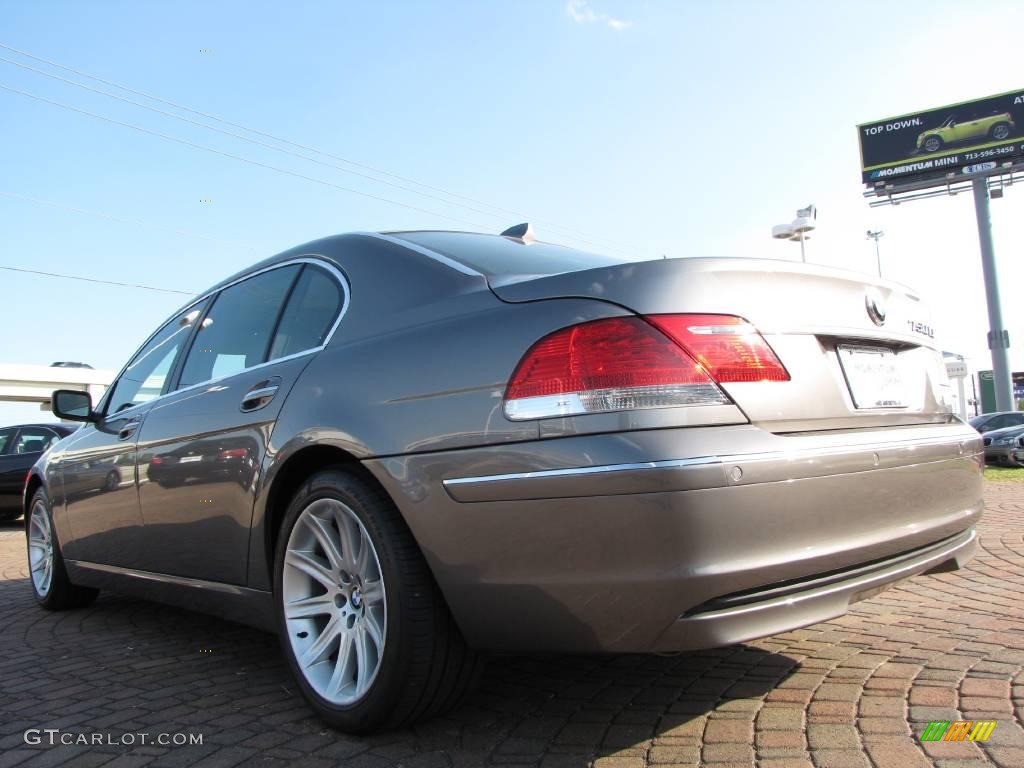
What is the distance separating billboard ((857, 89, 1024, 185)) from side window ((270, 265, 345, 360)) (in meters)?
46.2

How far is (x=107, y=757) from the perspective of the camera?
93.0 inches

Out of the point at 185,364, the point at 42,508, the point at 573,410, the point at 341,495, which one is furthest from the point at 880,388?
the point at 42,508

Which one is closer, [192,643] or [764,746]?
[764,746]

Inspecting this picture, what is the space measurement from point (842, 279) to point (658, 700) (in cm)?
143

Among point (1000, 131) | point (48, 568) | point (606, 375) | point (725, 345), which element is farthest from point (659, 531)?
point (1000, 131)

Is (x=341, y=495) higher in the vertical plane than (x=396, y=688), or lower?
higher

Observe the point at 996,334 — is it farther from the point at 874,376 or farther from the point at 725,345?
the point at 725,345

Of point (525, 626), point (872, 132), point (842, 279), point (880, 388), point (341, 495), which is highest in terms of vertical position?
point (872, 132)

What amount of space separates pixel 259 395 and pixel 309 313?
36 cm

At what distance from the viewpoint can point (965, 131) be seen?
41.5m

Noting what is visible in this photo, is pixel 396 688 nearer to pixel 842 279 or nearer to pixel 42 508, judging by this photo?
pixel 842 279

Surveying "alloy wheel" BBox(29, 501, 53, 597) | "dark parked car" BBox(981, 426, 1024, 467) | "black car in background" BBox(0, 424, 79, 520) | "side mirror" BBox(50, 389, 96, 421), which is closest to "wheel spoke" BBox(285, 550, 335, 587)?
"side mirror" BBox(50, 389, 96, 421)

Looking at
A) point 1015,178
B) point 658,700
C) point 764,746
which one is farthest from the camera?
point 1015,178

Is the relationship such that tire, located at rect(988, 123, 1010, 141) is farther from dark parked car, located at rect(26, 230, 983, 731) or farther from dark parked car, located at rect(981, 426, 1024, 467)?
dark parked car, located at rect(26, 230, 983, 731)
